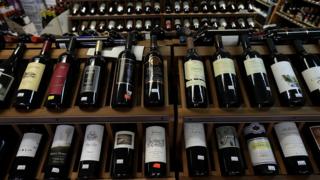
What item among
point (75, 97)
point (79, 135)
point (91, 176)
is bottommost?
point (91, 176)

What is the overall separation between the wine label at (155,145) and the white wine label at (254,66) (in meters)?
0.44

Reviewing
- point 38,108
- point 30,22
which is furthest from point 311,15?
point 30,22

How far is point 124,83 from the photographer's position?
95cm

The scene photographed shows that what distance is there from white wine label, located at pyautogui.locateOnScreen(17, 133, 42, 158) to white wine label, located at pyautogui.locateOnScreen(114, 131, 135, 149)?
1.19ft

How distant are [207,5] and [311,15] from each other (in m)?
1.47

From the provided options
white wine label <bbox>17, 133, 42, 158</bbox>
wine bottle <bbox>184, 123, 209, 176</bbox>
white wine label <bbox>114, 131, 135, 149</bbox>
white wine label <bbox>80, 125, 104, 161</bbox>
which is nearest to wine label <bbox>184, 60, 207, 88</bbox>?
wine bottle <bbox>184, 123, 209, 176</bbox>

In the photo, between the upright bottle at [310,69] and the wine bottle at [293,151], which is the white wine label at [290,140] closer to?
the wine bottle at [293,151]

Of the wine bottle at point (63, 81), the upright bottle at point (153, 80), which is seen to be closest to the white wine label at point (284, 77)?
the upright bottle at point (153, 80)

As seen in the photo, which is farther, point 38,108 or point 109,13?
point 109,13

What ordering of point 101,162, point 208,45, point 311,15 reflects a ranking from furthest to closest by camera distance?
point 311,15, point 208,45, point 101,162

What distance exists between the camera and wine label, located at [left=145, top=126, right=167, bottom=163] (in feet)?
3.24

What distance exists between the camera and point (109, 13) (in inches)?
122

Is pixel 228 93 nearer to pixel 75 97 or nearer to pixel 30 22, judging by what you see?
pixel 75 97

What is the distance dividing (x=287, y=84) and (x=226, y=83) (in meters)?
0.23
